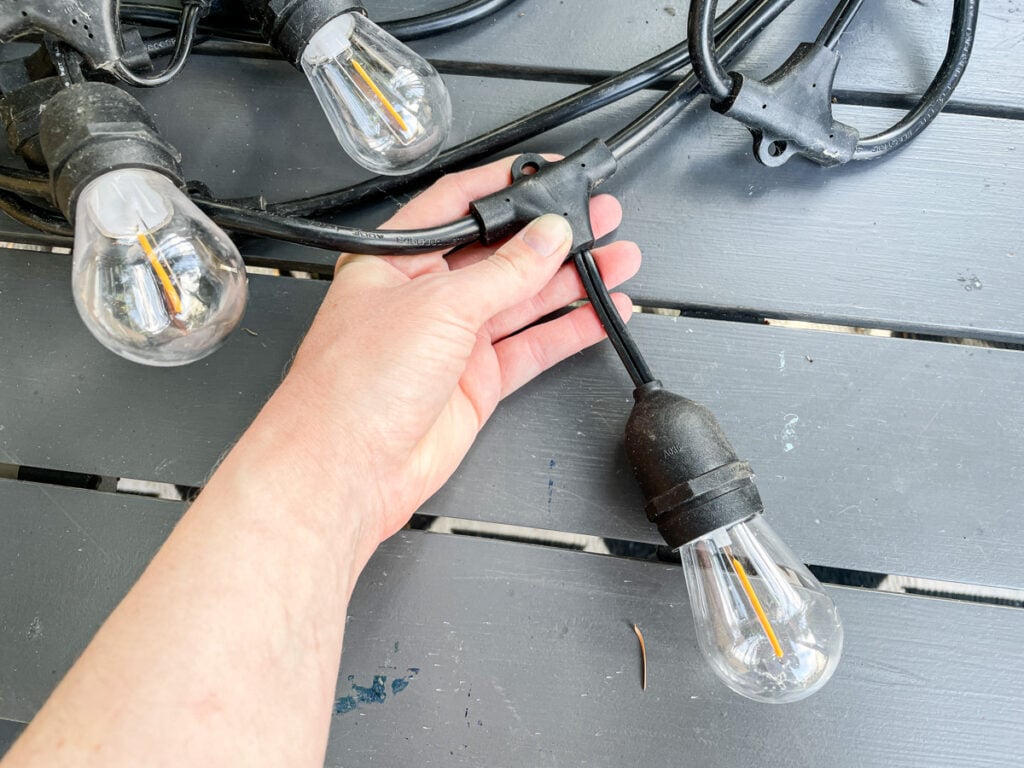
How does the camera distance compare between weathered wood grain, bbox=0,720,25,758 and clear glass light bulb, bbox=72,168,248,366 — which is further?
weathered wood grain, bbox=0,720,25,758

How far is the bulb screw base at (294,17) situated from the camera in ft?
1.55

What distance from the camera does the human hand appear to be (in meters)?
0.48

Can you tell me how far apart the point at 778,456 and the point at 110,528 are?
0.51 metres

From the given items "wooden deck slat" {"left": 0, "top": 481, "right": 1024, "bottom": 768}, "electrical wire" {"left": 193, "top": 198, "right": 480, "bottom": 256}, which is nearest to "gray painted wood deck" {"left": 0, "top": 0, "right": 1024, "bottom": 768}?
"wooden deck slat" {"left": 0, "top": 481, "right": 1024, "bottom": 768}

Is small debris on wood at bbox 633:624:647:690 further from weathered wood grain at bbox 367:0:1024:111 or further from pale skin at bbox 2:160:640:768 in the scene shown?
weathered wood grain at bbox 367:0:1024:111

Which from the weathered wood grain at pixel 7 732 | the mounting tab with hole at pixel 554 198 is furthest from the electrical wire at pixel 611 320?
the weathered wood grain at pixel 7 732

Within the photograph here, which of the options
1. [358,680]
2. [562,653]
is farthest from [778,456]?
[358,680]

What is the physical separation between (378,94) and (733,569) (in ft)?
1.33

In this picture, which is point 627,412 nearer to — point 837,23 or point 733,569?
point 733,569

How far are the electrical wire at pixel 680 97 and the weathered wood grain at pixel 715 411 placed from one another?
0.45 feet

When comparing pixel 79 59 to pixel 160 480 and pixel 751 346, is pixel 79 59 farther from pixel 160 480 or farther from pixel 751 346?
pixel 751 346

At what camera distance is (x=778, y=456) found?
1.82 feet

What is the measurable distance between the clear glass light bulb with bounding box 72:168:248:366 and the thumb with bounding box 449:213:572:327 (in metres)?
0.15

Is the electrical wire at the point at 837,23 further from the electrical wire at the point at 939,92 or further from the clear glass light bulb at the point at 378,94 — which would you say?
the clear glass light bulb at the point at 378,94
